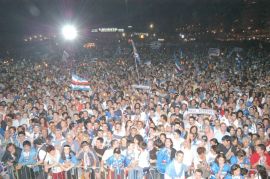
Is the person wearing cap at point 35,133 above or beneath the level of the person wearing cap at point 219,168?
above

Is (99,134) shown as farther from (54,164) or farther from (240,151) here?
(240,151)

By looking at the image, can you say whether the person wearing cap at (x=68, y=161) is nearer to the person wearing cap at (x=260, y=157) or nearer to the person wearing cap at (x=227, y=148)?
the person wearing cap at (x=227, y=148)

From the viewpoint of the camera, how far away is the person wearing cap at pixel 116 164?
7.47 metres

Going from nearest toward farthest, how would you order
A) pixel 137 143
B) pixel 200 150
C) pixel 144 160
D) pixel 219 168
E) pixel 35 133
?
1. pixel 219 168
2. pixel 200 150
3. pixel 144 160
4. pixel 137 143
5. pixel 35 133

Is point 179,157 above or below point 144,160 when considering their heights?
above

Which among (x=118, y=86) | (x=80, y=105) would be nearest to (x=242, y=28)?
(x=118, y=86)

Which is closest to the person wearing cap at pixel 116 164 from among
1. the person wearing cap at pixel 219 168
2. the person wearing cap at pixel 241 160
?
the person wearing cap at pixel 219 168

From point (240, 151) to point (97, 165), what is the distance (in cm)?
358

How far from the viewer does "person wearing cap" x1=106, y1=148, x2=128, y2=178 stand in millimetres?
7473

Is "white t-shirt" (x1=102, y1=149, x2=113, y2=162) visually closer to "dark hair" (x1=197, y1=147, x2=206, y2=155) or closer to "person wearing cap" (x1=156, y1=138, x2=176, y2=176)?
"person wearing cap" (x1=156, y1=138, x2=176, y2=176)

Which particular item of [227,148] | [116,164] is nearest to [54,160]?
[116,164]

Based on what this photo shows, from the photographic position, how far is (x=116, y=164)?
7.54 meters

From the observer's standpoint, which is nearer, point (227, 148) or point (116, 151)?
point (116, 151)

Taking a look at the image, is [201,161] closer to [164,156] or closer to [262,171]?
[164,156]
